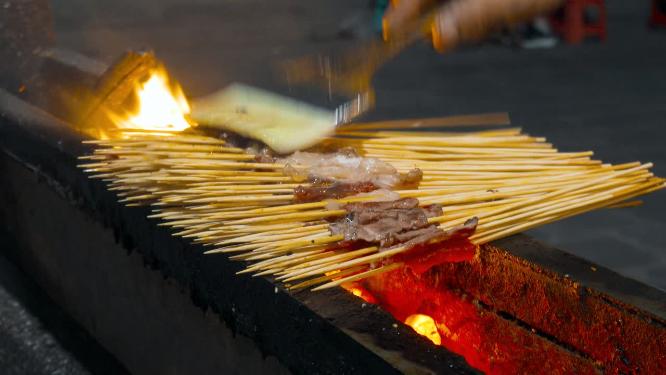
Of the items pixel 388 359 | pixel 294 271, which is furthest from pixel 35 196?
pixel 388 359

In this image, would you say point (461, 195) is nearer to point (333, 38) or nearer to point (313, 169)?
point (313, 169)

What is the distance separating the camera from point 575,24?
10414mm

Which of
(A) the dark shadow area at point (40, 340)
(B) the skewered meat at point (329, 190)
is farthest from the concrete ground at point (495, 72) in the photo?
(A) the dark shadow area at point (40, 340)

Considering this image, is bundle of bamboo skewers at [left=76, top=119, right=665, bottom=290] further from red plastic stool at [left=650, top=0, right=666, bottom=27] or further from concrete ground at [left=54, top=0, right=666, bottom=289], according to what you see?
red plastic stool at [left=650, top=0, right=666, bottom=27]

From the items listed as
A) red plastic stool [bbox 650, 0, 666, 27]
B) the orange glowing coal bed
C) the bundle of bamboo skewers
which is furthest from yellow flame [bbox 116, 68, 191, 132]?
red plastic stool [bbox 650, 0, 666, 27]

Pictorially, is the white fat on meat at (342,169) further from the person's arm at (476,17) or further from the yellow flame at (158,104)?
the yellow flame at (158,104)

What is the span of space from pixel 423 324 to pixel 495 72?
23.2ft

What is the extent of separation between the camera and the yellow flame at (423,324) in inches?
96.7

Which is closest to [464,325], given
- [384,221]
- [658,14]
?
[384,221]

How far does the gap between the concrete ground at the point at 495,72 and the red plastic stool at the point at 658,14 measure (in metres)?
0.21

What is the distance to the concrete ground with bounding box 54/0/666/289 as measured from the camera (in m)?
5.14

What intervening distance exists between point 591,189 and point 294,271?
3.37 ft

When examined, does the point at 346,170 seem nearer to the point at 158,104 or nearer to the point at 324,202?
the point at 324,202

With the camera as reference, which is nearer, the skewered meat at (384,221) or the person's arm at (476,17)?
the skewered meat at (384,221)
